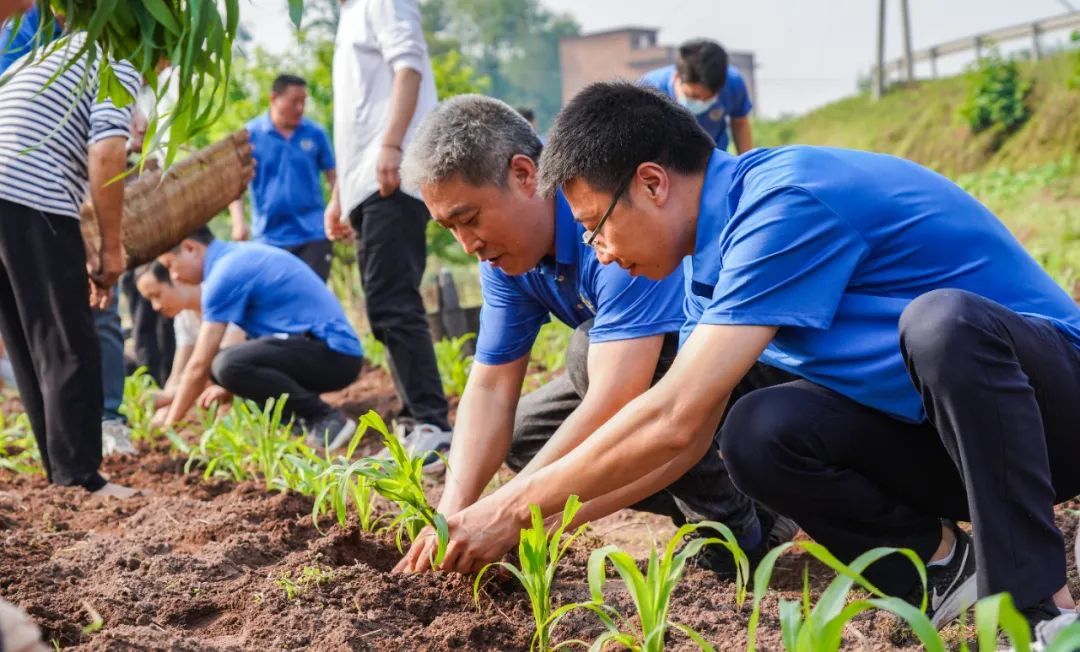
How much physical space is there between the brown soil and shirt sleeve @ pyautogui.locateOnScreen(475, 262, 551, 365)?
0.56 meters

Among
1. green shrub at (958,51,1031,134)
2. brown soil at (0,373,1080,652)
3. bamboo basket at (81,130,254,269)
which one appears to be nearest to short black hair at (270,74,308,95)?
bamboo basket at (81,130,254,269)

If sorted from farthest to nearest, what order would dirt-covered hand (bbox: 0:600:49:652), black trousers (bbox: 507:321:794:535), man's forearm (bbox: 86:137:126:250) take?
man's forearm (bbox: 86:137:126:250), black trousers (bbox: 507:321:794:535), dirt-covered hand (bbox: 0:600:49:652)

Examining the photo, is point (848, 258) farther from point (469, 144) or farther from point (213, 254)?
point (213, 254)

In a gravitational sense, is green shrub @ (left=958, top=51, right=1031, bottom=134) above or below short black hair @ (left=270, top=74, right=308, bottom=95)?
below

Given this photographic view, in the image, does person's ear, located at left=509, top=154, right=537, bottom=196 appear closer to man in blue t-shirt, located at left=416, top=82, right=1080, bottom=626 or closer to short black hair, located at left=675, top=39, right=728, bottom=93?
man in blue t-shirt, located at left=416, top=82, right=1080, bottom=626

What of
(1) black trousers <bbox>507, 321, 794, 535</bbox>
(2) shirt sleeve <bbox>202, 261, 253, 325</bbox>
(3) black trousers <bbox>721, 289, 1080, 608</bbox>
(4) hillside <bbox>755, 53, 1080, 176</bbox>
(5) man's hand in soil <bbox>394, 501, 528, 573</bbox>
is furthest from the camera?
(4) hillside <bbox>755, 53, 1080, 176</bbox>

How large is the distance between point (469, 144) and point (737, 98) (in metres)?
3.82

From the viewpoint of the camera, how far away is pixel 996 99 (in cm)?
1731

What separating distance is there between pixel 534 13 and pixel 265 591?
87566mm

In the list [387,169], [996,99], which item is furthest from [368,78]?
[996,99]

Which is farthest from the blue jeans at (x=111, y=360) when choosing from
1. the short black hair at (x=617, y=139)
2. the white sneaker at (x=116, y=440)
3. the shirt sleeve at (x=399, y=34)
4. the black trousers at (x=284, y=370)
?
the short black hair at (x=617, y=139)

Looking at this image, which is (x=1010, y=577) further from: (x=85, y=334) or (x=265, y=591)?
(x=85, y=334)

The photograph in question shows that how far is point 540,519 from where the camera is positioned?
2.21 metres

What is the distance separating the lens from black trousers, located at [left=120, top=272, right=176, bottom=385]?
687cm
